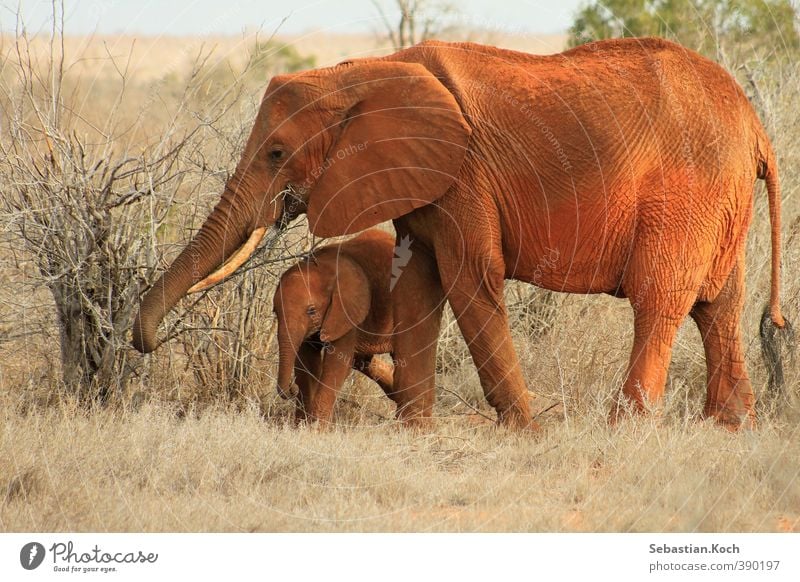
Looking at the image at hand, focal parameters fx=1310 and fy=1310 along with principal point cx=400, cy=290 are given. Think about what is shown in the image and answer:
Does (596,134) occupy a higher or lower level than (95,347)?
higher

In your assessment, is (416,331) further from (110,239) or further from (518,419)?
(110,239)

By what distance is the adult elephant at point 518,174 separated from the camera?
8148mm

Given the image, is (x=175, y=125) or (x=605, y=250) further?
(x=175, y=125)

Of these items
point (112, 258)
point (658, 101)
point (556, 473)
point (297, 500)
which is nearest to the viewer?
point (297, 500)

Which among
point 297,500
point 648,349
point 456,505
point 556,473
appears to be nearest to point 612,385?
point 648,349

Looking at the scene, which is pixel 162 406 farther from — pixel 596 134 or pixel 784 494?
pixel 784 494

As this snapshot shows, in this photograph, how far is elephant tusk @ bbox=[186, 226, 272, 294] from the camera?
8.29 meters

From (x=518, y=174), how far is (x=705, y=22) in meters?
6.64

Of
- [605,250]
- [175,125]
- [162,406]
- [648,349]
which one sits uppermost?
[175,125]

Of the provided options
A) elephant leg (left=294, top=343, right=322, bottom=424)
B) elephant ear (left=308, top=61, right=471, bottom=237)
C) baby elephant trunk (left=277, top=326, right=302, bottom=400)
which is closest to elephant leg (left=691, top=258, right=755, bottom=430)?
elephant ear (left=308, top=61, right=471, bottom=237)

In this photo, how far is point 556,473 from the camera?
766 centimetres

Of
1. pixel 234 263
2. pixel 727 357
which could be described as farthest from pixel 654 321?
pixel 234 263

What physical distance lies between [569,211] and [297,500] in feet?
8.59

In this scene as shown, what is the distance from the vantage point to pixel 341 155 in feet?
27.3
